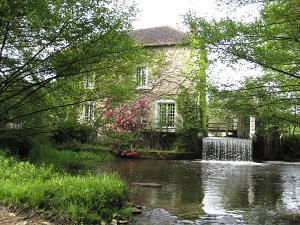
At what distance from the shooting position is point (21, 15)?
183 inches

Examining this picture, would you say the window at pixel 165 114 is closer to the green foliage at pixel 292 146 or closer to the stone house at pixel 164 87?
the stone house at pixel 164 87

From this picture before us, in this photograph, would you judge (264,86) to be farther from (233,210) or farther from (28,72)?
(28,72)

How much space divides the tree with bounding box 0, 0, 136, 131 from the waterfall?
13063 millimetres

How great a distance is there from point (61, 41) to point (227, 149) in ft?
48.4

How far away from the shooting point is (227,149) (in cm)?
1809

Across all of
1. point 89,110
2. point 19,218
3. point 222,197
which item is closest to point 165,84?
point 89,110

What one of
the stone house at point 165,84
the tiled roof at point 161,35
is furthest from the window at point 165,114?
the tiled roof at point 161,35

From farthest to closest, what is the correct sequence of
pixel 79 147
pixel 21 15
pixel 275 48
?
1. pixel 79 147
2. pixel 275 48
3. pixel 21 15

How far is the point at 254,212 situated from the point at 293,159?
1385cm

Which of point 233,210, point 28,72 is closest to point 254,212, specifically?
point 233,210

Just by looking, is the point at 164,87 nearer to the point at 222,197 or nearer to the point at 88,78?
the point at 222,197

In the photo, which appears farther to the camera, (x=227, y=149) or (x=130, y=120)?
(x=130, y=120)

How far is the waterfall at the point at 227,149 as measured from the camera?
58.5 feet

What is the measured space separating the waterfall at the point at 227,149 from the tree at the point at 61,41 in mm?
13063
